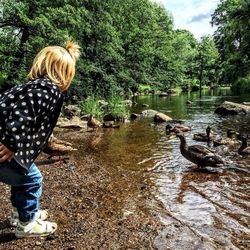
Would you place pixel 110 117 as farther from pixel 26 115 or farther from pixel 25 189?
pixel 26 115

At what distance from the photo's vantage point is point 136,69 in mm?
29047

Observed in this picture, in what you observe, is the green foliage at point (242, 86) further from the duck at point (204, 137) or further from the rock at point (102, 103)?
the duck at point (204, 137)

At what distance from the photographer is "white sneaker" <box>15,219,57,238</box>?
3746 mm

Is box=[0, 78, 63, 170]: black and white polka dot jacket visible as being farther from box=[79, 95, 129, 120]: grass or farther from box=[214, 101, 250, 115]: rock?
box=[214, 101, 250, 115]: rock

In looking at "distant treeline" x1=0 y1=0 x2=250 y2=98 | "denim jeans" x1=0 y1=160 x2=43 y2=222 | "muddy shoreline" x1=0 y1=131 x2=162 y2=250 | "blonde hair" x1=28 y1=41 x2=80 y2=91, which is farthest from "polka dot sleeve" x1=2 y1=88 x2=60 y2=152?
"distant treeline" x1=0 y1=0 x2=250 y2=98

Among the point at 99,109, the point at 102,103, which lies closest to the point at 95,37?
the point at 102,103

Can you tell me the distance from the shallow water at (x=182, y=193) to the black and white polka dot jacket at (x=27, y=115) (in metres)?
1.80

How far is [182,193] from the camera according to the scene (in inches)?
237

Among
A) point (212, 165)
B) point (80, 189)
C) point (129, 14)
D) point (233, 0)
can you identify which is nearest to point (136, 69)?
point (129, 14)

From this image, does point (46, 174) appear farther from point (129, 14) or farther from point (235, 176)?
point (129, 14)

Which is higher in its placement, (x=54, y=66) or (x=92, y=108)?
(x=54, y=66)

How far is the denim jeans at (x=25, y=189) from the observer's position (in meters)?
3.42

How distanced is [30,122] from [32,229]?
4.51 ft

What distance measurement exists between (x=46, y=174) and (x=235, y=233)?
4164 millimetres
